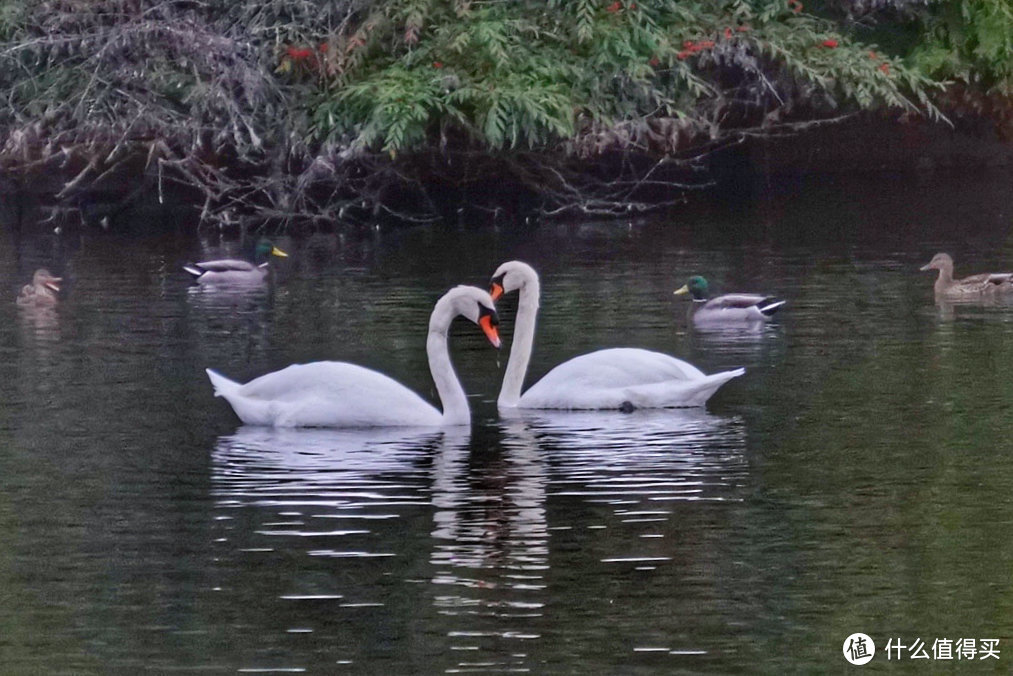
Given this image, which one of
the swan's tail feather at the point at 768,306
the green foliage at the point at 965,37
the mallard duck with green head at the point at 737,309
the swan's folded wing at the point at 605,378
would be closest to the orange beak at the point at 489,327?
the swan's folded wing at the point at 605,378

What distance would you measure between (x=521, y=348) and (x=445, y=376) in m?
1.20

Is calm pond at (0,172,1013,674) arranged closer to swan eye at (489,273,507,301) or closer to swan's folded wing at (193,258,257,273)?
swan eye at (489,273,507,301)

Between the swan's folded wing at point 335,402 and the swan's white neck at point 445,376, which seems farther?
the swan's white neck at point 445,376

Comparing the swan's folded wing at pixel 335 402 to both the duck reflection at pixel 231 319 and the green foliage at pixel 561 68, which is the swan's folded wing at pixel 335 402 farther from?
the green foliage at pixel 561 68

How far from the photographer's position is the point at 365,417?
481 inches

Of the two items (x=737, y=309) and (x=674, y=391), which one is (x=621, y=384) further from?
(x=737, y=309)

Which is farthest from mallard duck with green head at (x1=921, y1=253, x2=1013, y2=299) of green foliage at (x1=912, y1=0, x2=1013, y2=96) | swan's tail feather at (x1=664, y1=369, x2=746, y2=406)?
green foliage at (x1=912, y1=0, x2=1013, y2=96)

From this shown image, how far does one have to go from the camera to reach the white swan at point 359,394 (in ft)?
40.0

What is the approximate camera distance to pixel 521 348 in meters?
13.5

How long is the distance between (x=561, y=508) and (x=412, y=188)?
1841cm

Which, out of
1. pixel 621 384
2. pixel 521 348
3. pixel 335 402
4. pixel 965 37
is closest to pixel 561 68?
pixel 965 37

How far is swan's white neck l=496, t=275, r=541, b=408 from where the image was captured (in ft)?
43.4

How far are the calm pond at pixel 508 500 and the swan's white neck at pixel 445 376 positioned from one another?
0.19 meters

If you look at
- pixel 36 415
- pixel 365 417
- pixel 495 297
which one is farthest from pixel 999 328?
pixel 36 415
